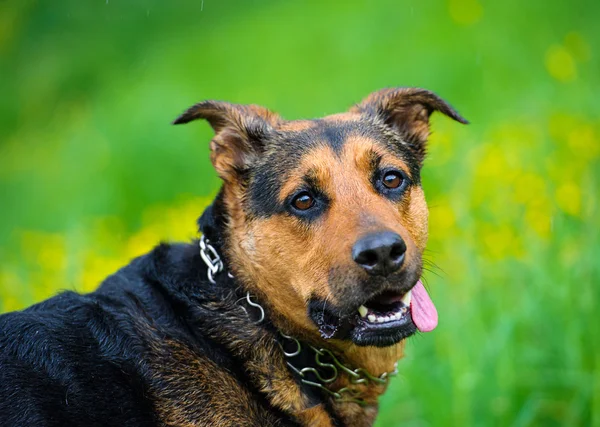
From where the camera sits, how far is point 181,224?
7605 mm

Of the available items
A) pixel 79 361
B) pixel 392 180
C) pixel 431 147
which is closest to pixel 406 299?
pixel 392 180

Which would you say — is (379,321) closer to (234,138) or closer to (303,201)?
(303,201)

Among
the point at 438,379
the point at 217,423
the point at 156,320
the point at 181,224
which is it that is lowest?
the point at 438,379

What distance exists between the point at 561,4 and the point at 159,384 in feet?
38.1

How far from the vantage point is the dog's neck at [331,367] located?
3973 mm

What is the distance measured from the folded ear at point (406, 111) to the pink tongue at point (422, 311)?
3.30 feet

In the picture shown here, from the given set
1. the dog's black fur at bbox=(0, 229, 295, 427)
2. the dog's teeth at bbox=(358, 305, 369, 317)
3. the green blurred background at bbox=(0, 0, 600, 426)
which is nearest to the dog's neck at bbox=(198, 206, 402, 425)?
the dog's black fur at bbox=(0, 229, 295, 427)

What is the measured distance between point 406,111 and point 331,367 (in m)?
1.74

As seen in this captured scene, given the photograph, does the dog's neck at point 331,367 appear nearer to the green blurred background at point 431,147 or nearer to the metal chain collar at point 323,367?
the metal chain collar at point 323,367

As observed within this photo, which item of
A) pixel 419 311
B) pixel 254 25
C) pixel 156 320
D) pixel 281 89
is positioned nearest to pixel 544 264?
pixel 419 311

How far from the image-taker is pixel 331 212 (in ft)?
13.0

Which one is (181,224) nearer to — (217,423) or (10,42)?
(217,423)

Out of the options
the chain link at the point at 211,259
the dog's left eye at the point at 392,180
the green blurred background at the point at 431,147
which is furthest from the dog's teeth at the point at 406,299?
the green blurred background at the point at 431,147

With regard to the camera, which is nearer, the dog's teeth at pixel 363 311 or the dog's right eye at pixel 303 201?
the dog's teeth at pixel 363 311
